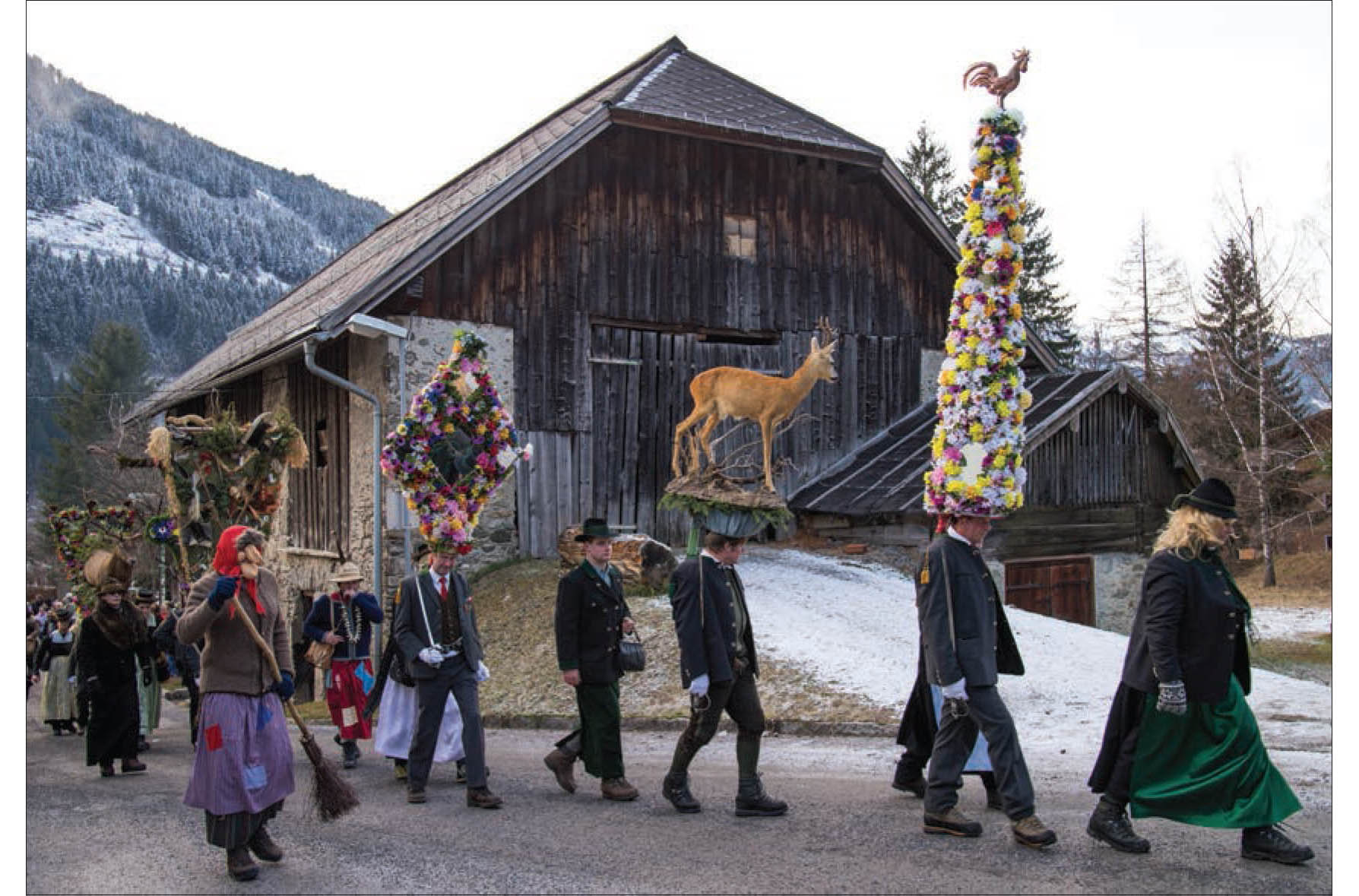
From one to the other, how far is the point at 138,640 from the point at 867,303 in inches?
489

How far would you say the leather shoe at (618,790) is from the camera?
7359 millimetres

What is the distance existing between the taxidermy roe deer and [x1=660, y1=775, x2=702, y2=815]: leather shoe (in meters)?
8.40

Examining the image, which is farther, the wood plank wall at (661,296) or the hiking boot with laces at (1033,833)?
the wood plank wall at (661,296)

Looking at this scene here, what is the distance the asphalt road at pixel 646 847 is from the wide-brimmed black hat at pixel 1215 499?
1.73 metres

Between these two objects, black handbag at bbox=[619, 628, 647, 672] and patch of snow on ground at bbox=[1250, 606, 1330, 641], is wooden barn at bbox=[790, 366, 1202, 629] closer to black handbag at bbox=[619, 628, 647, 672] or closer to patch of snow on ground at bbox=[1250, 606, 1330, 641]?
patch of snow on ground at bbox=[1250, 606, 1330, 641]

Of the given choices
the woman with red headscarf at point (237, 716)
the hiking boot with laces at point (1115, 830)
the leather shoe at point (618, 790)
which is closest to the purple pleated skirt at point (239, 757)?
the woman with red headscarf at point (237, 716)

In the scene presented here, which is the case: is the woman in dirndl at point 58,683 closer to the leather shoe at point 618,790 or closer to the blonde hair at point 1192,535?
the leather shoe at point 618,790

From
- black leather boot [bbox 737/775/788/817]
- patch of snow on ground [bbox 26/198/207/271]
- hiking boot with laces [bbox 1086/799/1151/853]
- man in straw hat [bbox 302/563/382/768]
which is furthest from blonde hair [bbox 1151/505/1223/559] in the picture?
patch of snow on ground [bbox 26/198/207/271]

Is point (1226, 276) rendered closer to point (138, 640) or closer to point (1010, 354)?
point (1010, 354)

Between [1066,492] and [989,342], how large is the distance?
1009 centimetres

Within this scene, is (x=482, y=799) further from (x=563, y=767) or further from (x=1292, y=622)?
(x=1292, y=622)

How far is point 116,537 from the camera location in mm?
15086

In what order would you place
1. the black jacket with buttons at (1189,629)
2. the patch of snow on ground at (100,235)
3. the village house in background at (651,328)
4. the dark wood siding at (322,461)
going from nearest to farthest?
1. the black jacket with buttons at (1189,629)
2. the village house in background at (651,328)
3. the dark wood siding at (322,461)
4. the patch of snow on ground at (100,235)
